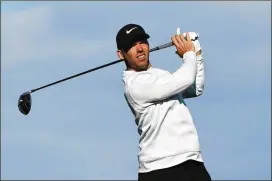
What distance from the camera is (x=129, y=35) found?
1037 cm

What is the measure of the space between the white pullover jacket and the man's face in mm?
104

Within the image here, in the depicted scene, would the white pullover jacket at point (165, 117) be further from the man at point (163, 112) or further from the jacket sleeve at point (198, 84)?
the jacket sleeve at point (198, 84)

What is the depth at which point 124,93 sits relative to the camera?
10547 mm

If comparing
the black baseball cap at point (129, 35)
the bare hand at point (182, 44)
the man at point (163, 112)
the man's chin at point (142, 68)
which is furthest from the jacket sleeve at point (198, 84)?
the black baseball cap at point (129, 35)

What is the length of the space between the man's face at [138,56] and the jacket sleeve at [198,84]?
0.65 m

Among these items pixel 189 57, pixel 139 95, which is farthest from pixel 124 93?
pixel 189 57

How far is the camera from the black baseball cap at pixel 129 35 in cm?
1034

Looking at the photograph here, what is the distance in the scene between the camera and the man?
32.4ft

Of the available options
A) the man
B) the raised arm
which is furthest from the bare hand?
the raised arm

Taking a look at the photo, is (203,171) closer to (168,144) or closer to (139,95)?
(168,144)

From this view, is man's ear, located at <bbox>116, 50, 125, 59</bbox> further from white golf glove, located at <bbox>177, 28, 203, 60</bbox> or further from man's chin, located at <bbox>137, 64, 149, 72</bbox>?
white golf glove, located at <bbox>177, 28, 203, 60</bbox>

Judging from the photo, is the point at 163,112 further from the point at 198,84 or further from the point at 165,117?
the point at 198,84

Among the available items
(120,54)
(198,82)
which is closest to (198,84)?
(198,82)

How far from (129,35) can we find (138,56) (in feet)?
1.00
